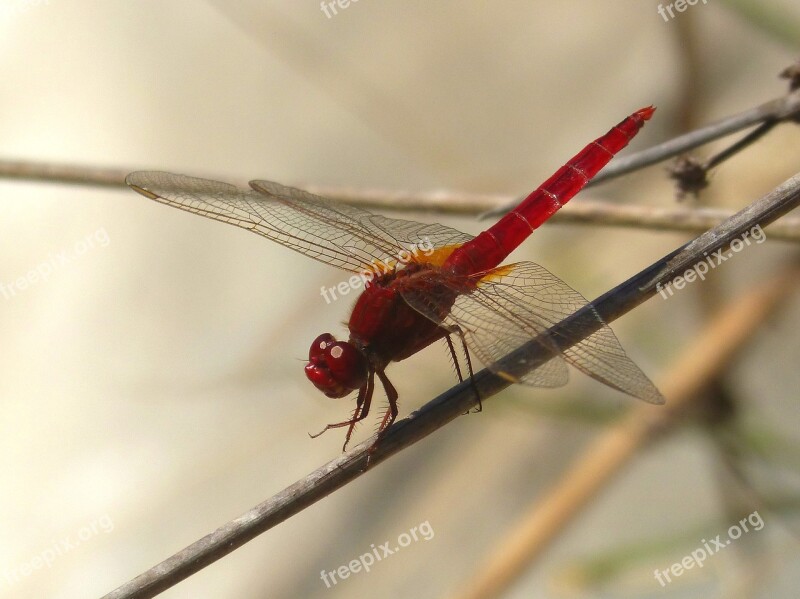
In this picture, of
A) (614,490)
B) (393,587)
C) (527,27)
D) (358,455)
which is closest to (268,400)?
(393,587)

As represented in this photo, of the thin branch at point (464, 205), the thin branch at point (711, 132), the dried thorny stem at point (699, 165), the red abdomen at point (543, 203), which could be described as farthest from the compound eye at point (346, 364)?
the dried thorny stem at point (699, 165)

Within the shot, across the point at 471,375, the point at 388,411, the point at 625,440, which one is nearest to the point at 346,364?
the point at 388,411

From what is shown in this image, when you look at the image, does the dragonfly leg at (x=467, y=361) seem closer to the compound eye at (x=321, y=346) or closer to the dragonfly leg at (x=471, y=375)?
the dragonfly leg at (x=471, y=375)

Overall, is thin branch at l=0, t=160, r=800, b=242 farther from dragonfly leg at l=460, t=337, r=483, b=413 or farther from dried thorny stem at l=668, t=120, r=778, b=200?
dragonfly leg at l=460, t=337, r=483, b=413

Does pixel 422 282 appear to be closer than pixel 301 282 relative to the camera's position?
Yes

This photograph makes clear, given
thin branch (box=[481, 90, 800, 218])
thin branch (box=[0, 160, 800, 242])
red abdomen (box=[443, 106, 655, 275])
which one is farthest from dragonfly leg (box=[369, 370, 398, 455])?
thin branch (box=[481, 90, 800, 218])

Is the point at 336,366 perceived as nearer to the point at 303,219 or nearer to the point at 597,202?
the point at 303,219
